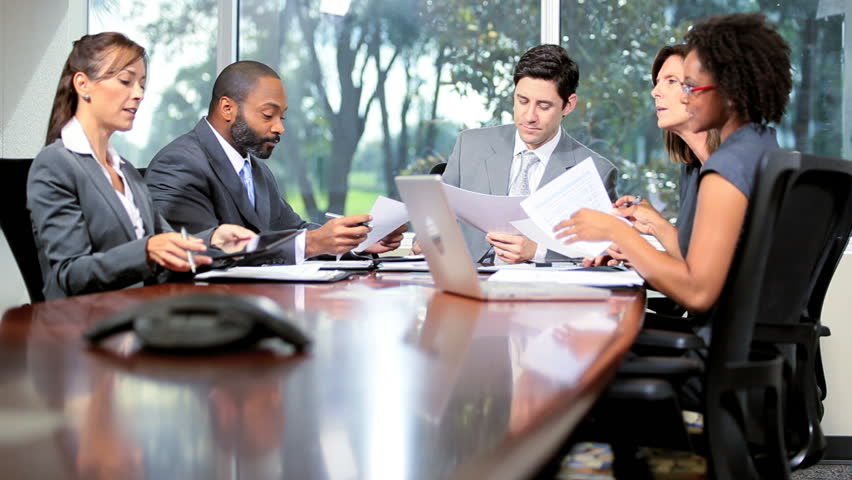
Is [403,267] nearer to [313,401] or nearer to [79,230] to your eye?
[79,230]

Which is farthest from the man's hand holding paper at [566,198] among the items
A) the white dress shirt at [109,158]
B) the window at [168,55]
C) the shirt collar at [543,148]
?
the window at [168,55]

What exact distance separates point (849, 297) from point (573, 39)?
1.71 meters

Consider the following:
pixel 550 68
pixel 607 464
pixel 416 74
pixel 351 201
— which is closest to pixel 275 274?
pixel 607 464

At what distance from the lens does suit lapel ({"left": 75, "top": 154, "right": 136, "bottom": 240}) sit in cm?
226

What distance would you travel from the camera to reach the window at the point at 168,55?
176 inches

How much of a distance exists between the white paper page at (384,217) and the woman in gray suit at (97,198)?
381mm

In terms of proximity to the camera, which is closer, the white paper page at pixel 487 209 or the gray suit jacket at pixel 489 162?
the white paper page at pixel 487 209

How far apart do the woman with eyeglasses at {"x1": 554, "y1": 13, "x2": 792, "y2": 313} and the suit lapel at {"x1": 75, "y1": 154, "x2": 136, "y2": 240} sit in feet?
3.64

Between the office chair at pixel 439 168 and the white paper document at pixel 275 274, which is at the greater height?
the office chair at pixel 439 168

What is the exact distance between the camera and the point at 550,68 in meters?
3.50

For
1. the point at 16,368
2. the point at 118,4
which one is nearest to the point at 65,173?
the point at 16,368

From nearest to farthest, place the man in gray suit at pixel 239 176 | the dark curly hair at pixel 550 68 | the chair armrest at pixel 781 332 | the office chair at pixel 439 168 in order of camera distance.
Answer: the chair armrest at pixel 781 332 → the man in gray suit at pixel 239 176 → the dark curly hair at pixel 550 68 → the office chair at pixel 439 168

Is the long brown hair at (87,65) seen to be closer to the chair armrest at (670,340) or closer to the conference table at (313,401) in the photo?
the conference table at (313,401)

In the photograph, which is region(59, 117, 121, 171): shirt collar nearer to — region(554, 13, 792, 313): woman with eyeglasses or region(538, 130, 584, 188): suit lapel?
region(554, 13, 792, 313): woman with eyeglasses
